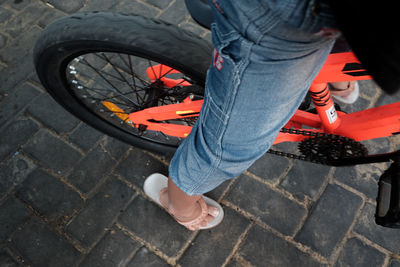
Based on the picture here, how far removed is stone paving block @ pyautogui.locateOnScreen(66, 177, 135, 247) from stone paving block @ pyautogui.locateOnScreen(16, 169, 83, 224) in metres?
0.07

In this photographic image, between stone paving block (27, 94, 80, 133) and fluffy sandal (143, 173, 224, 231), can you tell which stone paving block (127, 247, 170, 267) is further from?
stone paving block (27, 94, 80, 133)

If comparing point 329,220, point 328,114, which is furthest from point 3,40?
point 329,220

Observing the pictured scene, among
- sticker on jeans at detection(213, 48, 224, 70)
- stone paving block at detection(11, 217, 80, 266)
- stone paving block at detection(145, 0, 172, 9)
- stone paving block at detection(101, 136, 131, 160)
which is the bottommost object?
stone paving block at detection(11, 217, 80, 266)

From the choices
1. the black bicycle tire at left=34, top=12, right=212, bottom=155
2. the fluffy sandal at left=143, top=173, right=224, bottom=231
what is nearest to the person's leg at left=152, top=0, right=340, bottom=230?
the black bicycle tire at left=34, top=12, right=212, bottom=155

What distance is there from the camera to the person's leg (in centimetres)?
69

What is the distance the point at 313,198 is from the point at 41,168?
5.44ft

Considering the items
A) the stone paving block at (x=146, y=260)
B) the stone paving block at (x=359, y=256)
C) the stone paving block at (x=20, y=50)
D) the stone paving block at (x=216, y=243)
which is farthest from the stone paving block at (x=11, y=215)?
the stone paving block at (x=359, y=256)

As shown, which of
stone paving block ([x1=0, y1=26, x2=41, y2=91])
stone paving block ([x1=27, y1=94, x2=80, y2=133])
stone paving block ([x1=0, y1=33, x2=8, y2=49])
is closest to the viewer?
stone paving block ([x1=27, y1=94, x2=80, y2=133])

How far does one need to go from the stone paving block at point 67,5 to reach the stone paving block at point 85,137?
109 centimetres

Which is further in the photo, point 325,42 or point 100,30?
point 100,30

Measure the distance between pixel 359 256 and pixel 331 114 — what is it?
81 centimetres

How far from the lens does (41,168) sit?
6.66 feet

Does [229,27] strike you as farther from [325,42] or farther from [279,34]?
[325,42]

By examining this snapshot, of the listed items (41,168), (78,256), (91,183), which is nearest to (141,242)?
(78,256)
